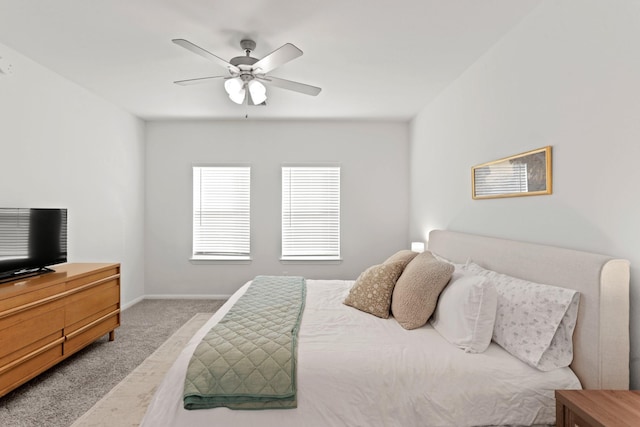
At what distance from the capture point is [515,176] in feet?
7.78

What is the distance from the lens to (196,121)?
488cm

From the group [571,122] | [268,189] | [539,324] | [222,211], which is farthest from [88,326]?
[571,122]

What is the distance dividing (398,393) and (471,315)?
0.60 meters

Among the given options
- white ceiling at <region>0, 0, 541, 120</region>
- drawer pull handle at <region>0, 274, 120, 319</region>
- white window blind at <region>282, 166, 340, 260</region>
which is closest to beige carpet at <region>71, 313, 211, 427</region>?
drawer pull handle at <region>0, 274, 120, 319</region>

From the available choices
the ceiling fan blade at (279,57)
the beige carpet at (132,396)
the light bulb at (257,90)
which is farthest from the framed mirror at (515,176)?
the beige carpet at (132,396)

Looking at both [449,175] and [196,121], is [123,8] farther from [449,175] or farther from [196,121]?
[449,175]

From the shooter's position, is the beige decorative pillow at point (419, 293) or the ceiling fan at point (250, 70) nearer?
the beige decorative pillow at point (419, 293)

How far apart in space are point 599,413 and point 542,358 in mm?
384

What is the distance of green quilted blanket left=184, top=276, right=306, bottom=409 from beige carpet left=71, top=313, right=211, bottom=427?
0.88 m

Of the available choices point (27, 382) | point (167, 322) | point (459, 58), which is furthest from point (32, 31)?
point (459, 58)

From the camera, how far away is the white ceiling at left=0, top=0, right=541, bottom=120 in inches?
86.1

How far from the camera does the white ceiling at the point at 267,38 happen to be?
2.19 m

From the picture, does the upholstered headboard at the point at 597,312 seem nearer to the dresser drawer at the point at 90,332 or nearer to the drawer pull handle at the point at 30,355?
the drawer pull handle at the point at 30,355

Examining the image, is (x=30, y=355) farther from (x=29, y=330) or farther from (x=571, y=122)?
(x=571, y=122)
